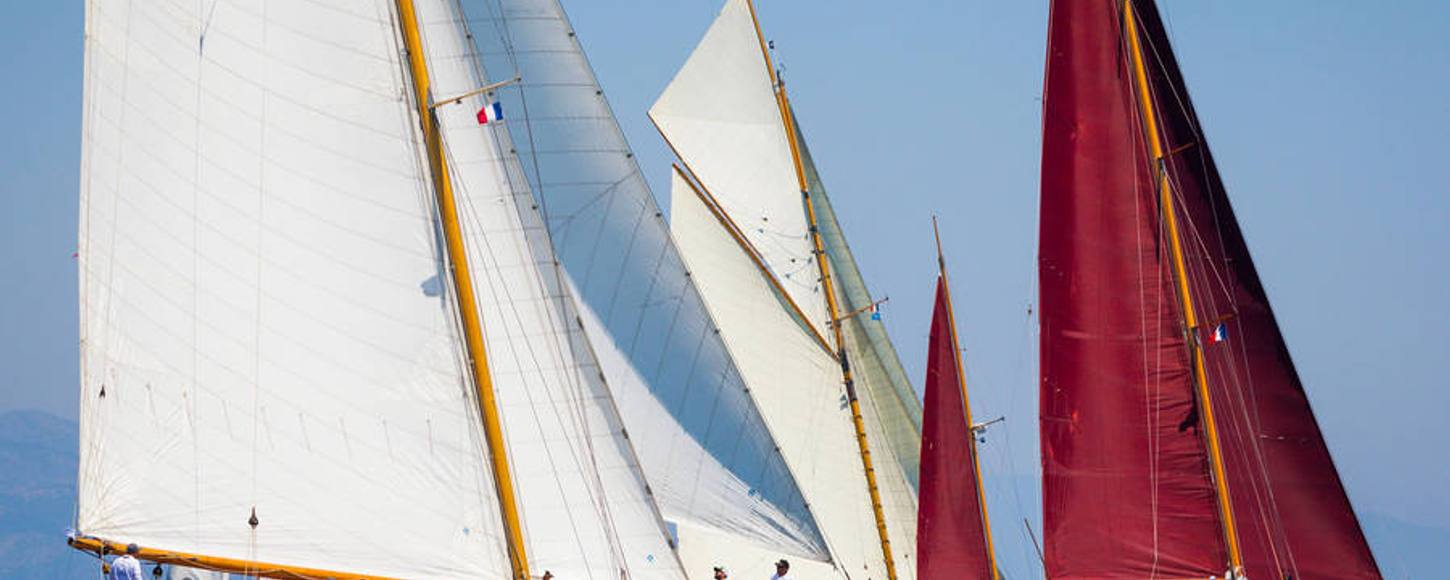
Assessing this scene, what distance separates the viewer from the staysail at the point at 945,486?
159 ft

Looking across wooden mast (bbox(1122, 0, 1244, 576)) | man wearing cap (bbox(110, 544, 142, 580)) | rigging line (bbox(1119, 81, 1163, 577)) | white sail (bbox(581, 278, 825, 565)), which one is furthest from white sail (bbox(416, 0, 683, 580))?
wooden mast (bbox(1122, 0, 1244, 576))

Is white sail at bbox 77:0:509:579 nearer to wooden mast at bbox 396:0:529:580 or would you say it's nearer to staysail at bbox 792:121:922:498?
wooden mast at bbox 396:0:529:580

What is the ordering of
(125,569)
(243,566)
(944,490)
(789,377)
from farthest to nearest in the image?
(789,377)
(944,490)
(243,566)
(125,569)

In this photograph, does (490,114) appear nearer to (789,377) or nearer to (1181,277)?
(1181,277)

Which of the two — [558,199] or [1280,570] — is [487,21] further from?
[1280,570]

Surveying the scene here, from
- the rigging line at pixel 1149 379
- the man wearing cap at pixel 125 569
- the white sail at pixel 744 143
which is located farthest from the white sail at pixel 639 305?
the white sail at pixel 744 143

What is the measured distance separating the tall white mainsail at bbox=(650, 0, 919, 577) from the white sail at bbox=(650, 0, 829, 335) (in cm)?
3

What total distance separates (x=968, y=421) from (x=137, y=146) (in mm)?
21832

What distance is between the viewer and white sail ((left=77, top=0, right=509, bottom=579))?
33406mm

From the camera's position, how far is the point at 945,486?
48594 mm

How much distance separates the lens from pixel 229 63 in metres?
33.7

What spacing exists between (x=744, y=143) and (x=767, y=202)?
1746 mm

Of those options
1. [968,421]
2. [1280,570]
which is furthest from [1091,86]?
[968,421]

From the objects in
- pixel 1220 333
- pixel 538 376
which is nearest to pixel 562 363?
pixel 538 376
